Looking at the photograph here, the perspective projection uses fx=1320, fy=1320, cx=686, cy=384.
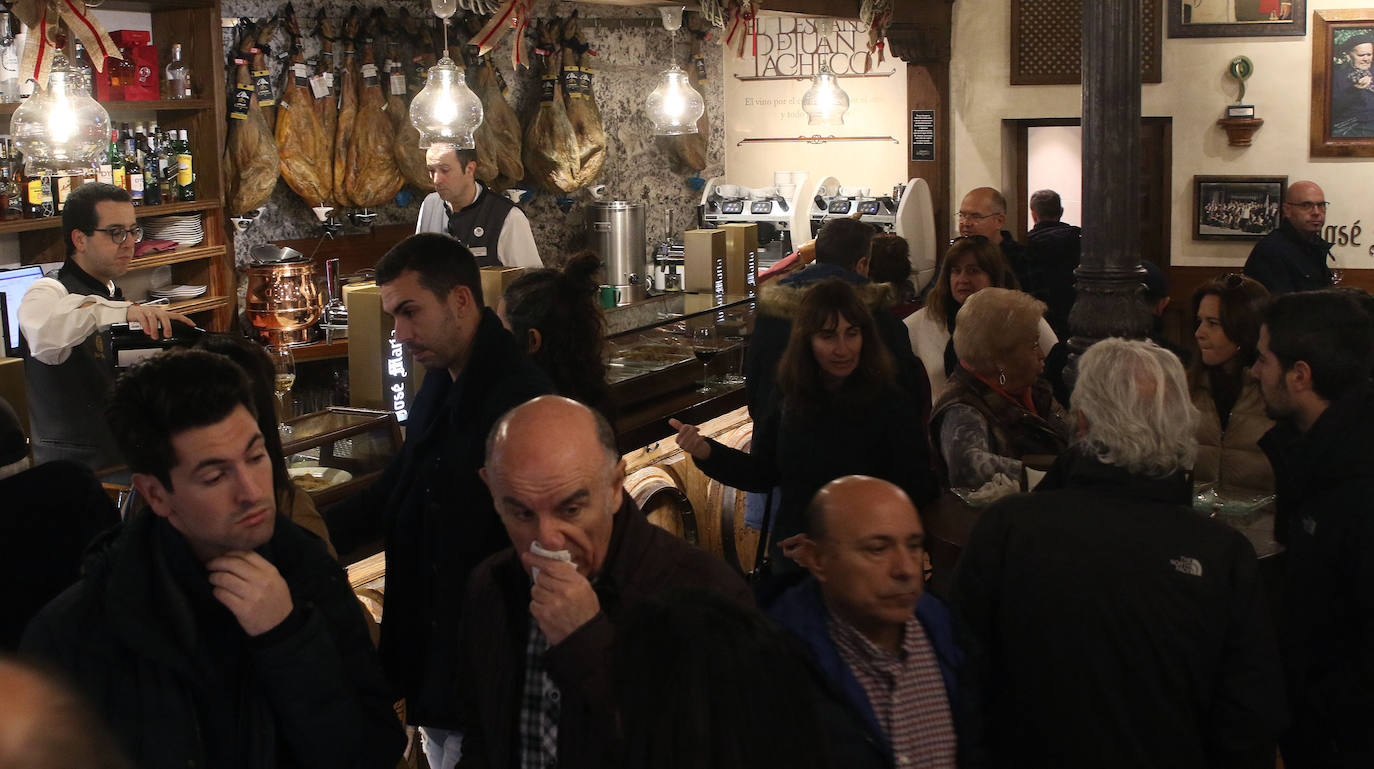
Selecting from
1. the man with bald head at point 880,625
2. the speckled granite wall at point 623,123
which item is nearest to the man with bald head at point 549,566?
the man with bald head at point 880,625

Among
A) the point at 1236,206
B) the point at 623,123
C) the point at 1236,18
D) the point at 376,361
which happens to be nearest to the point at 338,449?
the point at 376,361

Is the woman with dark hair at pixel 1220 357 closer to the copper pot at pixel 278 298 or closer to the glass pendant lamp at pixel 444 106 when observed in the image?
the glass pendant lamp at pixel 444 106

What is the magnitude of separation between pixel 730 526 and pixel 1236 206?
5.75m

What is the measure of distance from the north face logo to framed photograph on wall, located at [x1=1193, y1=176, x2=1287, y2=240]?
758cm

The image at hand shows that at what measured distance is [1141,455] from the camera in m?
2.28

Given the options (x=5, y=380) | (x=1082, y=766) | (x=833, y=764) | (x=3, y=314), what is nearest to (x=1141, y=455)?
(x=1082, y=766)

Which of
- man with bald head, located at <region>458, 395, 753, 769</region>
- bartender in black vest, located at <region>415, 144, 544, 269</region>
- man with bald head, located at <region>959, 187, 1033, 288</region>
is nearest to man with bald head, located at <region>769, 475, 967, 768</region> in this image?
man with bald head, located at <region>458, 395, 753, 769</region>

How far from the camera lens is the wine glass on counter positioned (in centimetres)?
549

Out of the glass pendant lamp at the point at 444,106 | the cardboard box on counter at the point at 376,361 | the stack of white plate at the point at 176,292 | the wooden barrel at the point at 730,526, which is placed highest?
the glass pendant lamp at the point at 444,106

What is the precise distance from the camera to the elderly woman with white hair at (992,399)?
343 cm

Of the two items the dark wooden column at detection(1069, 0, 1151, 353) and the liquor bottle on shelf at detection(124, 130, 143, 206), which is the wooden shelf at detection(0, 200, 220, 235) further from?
the dark wooden column at detection(1069, 0, 1151, 353)

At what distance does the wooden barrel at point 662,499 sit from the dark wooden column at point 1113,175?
170cm

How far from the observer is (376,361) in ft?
14.1

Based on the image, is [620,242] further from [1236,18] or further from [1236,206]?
[1236,18]
